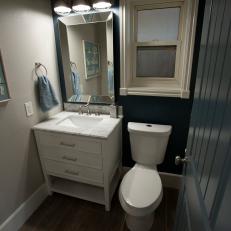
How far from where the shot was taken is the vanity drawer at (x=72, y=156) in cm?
154

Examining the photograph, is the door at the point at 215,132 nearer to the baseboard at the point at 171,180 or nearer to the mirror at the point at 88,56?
the mirror at the point at 88,56

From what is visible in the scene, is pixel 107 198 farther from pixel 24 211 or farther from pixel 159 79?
pixel 159 79

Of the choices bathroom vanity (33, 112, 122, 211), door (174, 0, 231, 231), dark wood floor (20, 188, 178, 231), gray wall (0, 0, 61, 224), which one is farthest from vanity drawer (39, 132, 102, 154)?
door (174, 0, 231, 231)

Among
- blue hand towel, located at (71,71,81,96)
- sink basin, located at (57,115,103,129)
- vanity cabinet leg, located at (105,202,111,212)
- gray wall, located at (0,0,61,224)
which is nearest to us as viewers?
gray wall, located at (0,0,61,224)

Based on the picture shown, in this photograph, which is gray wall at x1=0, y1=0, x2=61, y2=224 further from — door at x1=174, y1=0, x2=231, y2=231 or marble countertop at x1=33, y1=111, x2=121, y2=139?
door at x1=174, y1=0, x2=231, y2=231

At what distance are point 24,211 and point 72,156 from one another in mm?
695

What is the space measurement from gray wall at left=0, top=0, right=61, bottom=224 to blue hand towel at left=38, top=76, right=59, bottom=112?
0.06m

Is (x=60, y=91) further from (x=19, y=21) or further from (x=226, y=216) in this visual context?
(x=226, y=216)

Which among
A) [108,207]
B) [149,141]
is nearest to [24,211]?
[108,207]

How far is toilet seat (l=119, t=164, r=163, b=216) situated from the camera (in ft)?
4.16

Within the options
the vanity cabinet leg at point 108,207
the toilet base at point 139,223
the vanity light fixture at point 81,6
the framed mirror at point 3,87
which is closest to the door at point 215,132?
the toilet base at point 139,223

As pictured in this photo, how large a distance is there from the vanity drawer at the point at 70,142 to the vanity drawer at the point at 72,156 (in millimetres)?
43

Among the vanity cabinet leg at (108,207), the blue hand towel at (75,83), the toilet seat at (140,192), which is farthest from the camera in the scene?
the blue hand towel at (75,83)

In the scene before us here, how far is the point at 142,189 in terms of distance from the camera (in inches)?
55.2
